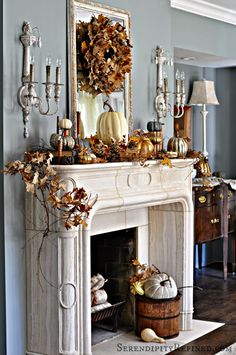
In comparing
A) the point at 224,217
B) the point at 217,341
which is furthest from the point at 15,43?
the point at 224,217

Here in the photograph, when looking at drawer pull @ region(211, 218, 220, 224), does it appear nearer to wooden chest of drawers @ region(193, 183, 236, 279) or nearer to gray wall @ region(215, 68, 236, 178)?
wooden chest of drawers @ region(193, 183, 236, 279)

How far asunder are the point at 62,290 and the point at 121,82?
62.8 inches

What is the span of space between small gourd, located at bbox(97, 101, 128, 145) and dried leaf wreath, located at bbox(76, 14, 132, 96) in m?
0.20

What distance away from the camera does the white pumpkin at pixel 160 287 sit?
477 cm

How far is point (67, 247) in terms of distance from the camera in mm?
4016

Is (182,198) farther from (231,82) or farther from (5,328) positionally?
(231,82)

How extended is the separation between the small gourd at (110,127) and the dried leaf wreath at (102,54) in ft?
0.65

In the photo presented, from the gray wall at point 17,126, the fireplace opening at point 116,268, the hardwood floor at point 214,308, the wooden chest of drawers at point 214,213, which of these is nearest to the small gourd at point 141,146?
the gray wall at point 17,126

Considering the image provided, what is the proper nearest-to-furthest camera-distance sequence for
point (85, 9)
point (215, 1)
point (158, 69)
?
point (85, 9)
point (158, 69)
point (215, 1)

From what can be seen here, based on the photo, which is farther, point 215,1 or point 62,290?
point 215,1

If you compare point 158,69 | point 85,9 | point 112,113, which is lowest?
point 112,113

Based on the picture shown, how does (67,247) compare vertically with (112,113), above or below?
below

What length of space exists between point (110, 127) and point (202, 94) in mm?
2826

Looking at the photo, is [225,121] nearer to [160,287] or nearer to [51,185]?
[160,287]
